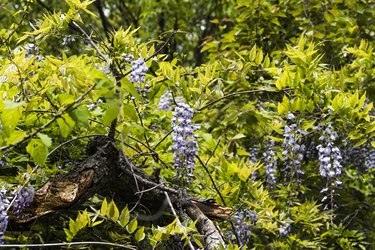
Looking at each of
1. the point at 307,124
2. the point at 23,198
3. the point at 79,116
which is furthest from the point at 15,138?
the point at 307,124

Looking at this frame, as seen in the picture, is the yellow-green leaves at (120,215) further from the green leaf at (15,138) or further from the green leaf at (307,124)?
the green leaf at (307,124)

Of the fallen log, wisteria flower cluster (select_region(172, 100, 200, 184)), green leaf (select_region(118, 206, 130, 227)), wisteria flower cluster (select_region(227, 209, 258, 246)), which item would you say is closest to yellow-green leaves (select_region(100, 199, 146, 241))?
green leaf (select_region(118, 206, 130, 227))

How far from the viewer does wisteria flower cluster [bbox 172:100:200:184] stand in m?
2.12

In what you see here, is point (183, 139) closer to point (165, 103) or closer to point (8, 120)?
point (8, 120)

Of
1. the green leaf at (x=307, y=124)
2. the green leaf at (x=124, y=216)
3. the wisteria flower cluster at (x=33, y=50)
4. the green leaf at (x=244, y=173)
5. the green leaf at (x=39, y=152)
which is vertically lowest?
the green leaf at (x=244, y=173)

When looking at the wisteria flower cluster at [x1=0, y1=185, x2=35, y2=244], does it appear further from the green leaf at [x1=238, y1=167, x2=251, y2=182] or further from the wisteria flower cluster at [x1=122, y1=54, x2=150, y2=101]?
the green leaf at [x1=238, y1=167, x2=251, y2=182]

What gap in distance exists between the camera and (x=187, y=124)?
6.98 ft

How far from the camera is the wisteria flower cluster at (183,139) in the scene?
6.94 feet

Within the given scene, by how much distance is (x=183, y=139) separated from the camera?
6.97 feet

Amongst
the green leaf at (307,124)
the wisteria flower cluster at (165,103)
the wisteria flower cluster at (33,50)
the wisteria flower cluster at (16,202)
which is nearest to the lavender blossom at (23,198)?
the wisteria flower cluster at (16,202)

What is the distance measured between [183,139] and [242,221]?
25.4 inches

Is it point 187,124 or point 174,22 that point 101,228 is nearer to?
point 187,124

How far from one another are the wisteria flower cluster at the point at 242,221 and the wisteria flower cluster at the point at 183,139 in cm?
42

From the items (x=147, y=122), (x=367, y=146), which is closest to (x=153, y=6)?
(x=367, y=146)
